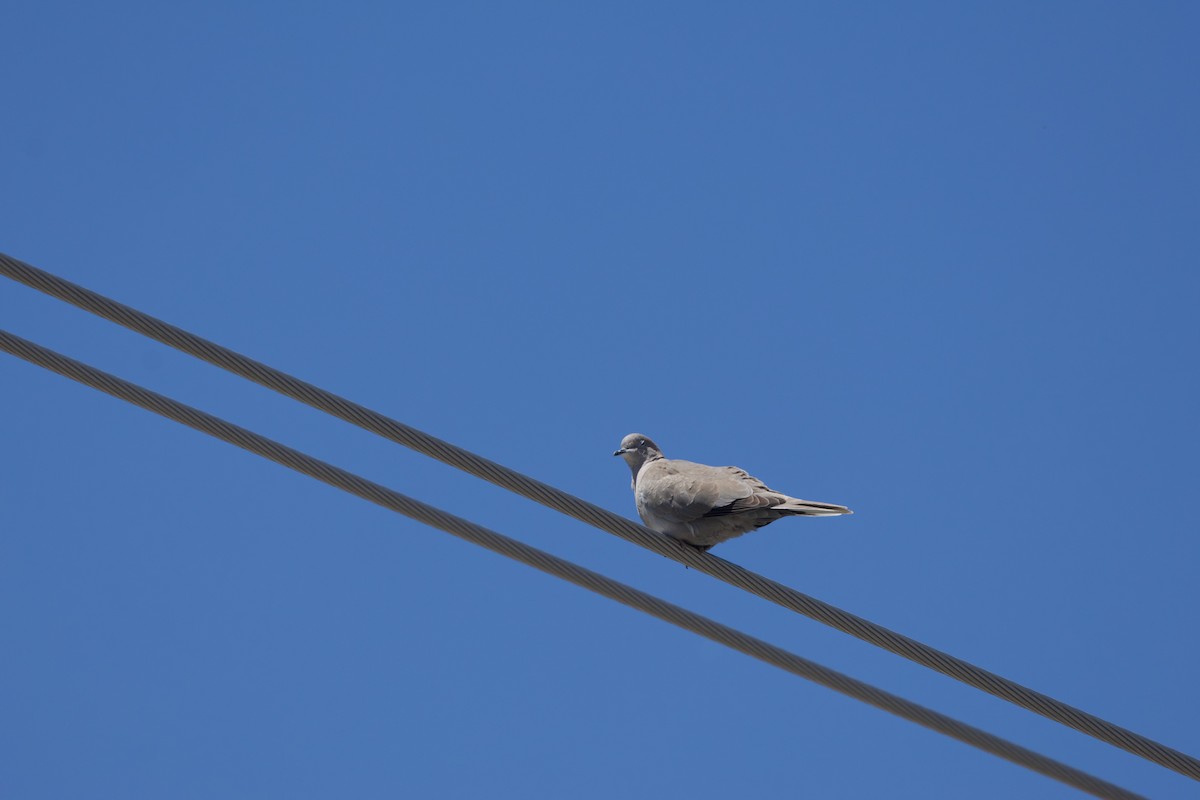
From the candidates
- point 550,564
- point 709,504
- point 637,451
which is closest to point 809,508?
point 709,504


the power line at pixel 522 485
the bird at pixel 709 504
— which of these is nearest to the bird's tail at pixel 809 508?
the bird at pixel 709 504

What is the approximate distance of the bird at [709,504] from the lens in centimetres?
805

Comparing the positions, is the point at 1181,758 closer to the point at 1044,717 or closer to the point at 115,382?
the point at 1044,717

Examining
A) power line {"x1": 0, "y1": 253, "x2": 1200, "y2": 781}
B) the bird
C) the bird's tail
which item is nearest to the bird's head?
the bird

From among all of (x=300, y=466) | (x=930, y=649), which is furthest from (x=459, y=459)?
(x=930, y=649)

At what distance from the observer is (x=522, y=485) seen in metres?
5.65

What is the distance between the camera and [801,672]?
229 inches

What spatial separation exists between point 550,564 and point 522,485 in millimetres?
396

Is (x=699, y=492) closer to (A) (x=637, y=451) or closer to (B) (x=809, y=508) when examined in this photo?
(B) (x=809, y=508)

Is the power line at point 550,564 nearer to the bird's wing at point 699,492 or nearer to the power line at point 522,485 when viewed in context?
the power line at point 522,485

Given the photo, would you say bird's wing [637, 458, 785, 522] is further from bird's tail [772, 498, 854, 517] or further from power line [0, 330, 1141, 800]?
power line [0, 330, 1141, 800]

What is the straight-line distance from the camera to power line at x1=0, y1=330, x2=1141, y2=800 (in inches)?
210

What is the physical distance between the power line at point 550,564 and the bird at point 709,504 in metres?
1.76

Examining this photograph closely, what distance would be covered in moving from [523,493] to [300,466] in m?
1.02
